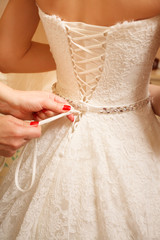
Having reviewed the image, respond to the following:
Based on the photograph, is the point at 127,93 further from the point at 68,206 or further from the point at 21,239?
the point at 21,239

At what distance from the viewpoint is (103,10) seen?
46cm

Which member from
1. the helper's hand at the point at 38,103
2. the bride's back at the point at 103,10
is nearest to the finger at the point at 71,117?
the helper's hand at the point at 38,103

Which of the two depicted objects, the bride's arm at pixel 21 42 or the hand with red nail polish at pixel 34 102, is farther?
the bride's arm at pixel 21 42

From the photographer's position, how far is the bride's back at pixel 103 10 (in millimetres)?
438

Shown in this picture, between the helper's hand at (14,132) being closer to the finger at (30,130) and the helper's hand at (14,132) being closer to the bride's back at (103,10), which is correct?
the finger at (30,130)

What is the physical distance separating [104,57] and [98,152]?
21 centimetres

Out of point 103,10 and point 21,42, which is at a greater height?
point 103,10

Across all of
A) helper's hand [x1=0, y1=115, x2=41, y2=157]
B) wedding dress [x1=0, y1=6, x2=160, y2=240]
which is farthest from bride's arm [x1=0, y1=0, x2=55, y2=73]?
helper's hand [x1=0, y1=115, x2=41, y2=157]

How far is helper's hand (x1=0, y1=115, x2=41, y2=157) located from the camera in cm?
52

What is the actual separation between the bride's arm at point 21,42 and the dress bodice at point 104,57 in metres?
0.16

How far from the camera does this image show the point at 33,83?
3.21 ft

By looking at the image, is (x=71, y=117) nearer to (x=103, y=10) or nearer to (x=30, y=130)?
(x=30, y=130)

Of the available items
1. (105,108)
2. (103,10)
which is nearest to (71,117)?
(105,108)

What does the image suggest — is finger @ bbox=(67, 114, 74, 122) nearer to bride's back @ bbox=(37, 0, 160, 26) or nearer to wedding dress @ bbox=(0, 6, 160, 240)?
wedding dress @ bbox=(0, 6, 160, 240)
